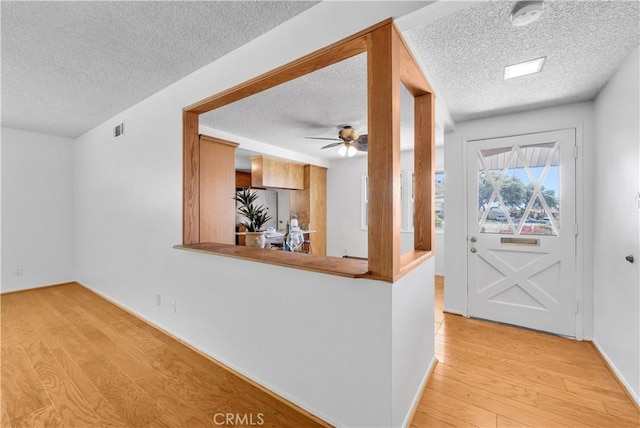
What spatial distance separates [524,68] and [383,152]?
1.49m

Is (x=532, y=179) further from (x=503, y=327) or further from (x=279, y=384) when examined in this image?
(x=279, y=384)

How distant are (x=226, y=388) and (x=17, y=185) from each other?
4.55m

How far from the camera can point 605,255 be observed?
7.41 feet

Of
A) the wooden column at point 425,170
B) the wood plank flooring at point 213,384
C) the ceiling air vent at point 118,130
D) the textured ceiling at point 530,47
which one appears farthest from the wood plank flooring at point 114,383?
the textured ceiling at point 530,47

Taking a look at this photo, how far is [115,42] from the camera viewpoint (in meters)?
1.97

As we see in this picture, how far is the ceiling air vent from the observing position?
3289 millimetres

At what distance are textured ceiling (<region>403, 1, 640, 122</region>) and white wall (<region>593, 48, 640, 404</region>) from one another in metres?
0.20

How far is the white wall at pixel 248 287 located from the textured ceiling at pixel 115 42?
12 centimetres

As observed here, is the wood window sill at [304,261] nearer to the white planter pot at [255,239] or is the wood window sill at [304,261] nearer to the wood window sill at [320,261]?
the wood window sill at [320,261]

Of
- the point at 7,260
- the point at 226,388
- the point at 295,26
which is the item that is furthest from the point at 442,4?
the point at 7,260

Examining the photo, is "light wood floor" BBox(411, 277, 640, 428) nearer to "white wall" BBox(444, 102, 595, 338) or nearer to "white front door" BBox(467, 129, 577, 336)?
"white front door" BBox(467, 129, 577, 336)

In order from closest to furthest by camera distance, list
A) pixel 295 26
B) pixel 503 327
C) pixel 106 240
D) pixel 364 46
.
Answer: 1. pixel 364 46
2. pixel 295 26
3. pixel 503 327
4. pixel 106 240

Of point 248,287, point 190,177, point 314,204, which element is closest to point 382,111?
point 248,287

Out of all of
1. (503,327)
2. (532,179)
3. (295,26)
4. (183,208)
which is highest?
(295,26)
